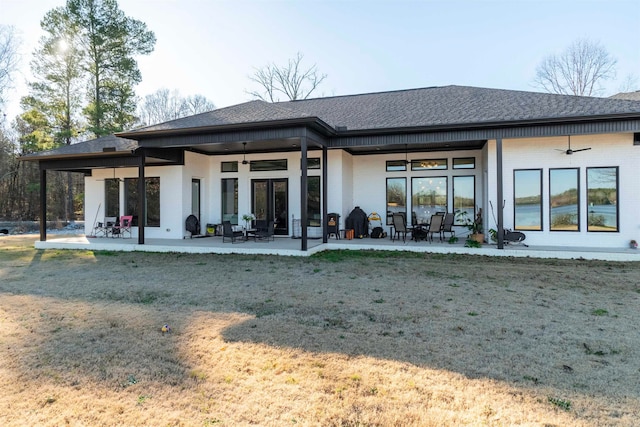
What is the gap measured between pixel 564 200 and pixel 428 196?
12.4 feet

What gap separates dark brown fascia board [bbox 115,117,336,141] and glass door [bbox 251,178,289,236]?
3310 mm

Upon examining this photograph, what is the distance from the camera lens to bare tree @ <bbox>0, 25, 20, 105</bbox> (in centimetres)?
2141

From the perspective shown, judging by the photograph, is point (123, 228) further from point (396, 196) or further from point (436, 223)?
point (436, 223)

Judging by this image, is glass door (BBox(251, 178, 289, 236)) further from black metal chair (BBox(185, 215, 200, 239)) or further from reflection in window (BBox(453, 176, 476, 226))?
reflection in window (BBox(453, 176, 476, 226))

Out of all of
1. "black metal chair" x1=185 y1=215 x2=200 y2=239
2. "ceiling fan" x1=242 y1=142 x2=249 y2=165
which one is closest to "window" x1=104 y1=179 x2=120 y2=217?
"black metal chair" x1=185 y1=215 x2=200 y2=239

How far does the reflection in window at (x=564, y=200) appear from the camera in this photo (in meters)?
9.09

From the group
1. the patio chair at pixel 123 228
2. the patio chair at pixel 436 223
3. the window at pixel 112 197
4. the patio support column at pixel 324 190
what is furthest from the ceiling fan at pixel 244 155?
the patio chair at pixel 436 223

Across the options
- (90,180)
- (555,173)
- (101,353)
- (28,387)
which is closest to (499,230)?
(555,173)

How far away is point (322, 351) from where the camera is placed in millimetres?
3285

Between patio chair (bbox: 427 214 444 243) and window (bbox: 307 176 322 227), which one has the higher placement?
window (bbox: 307 176 322 227)

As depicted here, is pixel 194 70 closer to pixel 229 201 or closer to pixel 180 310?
pixel 229 201

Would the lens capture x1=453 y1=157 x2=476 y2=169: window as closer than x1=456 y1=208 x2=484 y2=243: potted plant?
No

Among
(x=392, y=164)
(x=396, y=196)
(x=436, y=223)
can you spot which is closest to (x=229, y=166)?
(x=392, y=164)

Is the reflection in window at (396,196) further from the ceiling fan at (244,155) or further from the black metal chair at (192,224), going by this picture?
the black metal chair at (192,224)
